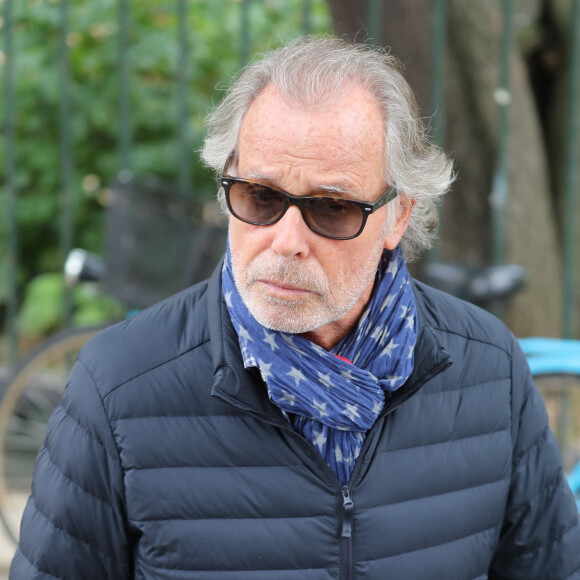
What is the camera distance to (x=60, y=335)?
3.63 metres

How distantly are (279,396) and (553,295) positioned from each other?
2.96 m

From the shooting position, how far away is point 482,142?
406 cm

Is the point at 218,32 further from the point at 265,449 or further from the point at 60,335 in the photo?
the point at 265,449

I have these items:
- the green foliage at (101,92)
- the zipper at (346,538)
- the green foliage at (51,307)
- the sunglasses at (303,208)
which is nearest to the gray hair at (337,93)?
the sunglasses at (303,208)

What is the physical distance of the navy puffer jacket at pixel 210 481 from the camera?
1.61 meters

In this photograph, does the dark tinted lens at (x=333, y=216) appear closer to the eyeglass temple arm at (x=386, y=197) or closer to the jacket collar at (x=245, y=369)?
the eyeglass temple arm at (x=386, y=197)

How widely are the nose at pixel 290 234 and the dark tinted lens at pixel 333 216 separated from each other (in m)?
0.02

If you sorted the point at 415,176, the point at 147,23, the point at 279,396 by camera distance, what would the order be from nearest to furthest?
the point at 279,396 < the point at 415,176 < the point at 147,23

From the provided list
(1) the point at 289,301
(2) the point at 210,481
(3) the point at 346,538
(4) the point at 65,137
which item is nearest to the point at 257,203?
(1) the point at 289,301

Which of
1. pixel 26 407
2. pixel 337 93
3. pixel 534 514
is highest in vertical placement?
pixel 337 93

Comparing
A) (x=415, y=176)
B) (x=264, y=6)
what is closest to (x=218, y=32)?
(x=264, y=6)

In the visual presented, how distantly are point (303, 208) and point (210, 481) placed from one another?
1.66 feet

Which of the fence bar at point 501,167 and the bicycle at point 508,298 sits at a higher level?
the fence bar at point 501,167

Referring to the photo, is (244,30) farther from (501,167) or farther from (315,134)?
(315,134)
